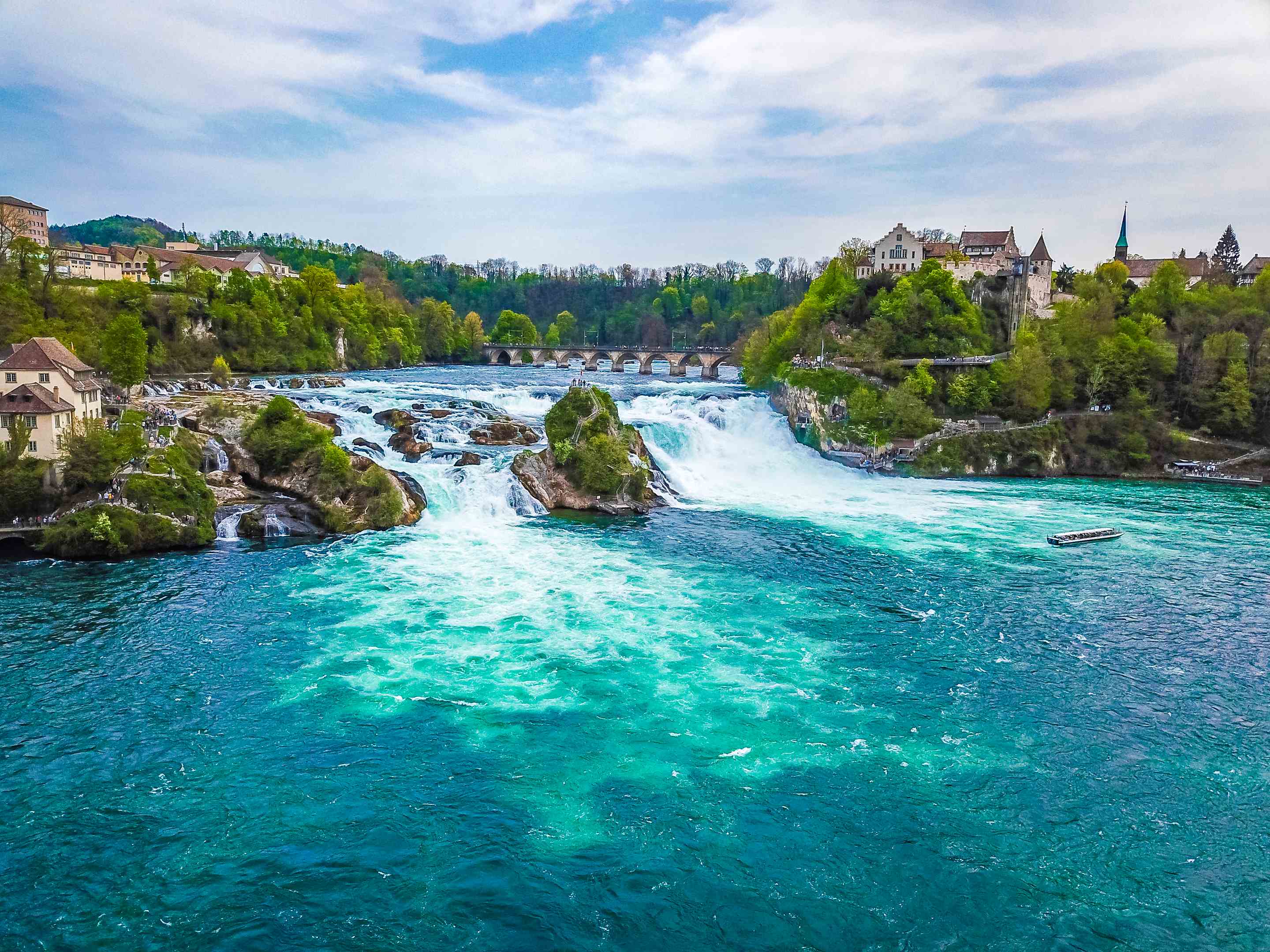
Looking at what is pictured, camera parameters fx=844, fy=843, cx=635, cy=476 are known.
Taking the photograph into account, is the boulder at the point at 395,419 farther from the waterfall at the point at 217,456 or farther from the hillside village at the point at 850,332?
the hillside village at the point at 850,332

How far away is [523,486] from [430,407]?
15.4 metres

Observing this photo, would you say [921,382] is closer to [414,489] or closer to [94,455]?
[414,489]

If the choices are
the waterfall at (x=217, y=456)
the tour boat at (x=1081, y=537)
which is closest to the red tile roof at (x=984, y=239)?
the tour boat at (x=1081, y=537)

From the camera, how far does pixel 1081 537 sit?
42.2m

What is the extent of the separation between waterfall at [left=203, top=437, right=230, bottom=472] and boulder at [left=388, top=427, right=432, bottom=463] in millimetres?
9323

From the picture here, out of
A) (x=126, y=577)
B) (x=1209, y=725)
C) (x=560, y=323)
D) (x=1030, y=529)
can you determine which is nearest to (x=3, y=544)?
(x=126, y=577)

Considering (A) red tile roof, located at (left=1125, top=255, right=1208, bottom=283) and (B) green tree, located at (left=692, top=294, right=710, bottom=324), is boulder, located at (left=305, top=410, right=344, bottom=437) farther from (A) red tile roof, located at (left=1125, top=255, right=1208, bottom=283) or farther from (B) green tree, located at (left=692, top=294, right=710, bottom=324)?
(B) green tree, located at (left=692, top=294, right=710, bottom=324)

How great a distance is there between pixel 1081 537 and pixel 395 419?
40.1m

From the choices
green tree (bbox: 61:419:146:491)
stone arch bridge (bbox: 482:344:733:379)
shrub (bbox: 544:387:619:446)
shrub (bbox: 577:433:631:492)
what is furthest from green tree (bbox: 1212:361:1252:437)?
green tree (bbox: 61:419:146:491)

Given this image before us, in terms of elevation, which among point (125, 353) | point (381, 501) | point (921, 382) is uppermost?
point (125, 353)

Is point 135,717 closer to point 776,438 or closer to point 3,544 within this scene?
point 3,544

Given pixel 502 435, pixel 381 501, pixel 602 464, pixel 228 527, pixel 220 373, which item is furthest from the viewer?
pixel 220 373

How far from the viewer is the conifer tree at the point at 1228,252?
336 ft

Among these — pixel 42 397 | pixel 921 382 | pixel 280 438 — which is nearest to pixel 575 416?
pixel 280 438
